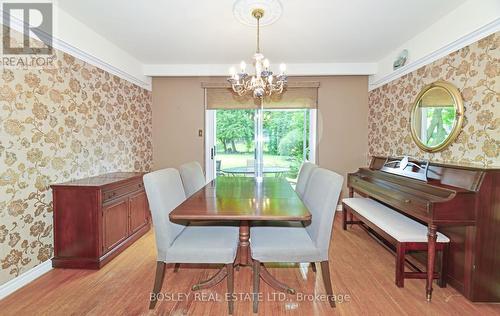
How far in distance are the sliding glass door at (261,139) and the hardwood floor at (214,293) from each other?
2196mm

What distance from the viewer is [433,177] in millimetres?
2455

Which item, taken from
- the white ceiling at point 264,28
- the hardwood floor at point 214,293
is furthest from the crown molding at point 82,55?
the hardwood floor at point 214,293

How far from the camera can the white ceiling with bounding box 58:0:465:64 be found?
8.09 ft

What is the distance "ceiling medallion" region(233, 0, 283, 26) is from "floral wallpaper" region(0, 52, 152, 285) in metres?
1.81

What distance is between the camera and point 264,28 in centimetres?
294

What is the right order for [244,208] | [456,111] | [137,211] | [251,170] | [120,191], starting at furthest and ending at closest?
[251,170]
[137,211]
[120,191]
[456,111]
[244,208]

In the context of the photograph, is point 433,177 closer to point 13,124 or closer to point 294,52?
point 294,52

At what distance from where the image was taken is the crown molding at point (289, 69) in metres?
4.18

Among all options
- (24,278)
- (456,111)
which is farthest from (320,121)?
(24,278)

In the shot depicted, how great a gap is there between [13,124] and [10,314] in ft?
4.62

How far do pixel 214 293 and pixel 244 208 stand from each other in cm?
83

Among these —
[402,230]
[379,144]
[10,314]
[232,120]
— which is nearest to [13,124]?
[10,314]

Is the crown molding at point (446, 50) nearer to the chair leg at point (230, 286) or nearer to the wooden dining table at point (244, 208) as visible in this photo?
the wooden dining table at point (244, 208)

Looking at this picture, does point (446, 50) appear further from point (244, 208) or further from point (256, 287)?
point (256, 287)
